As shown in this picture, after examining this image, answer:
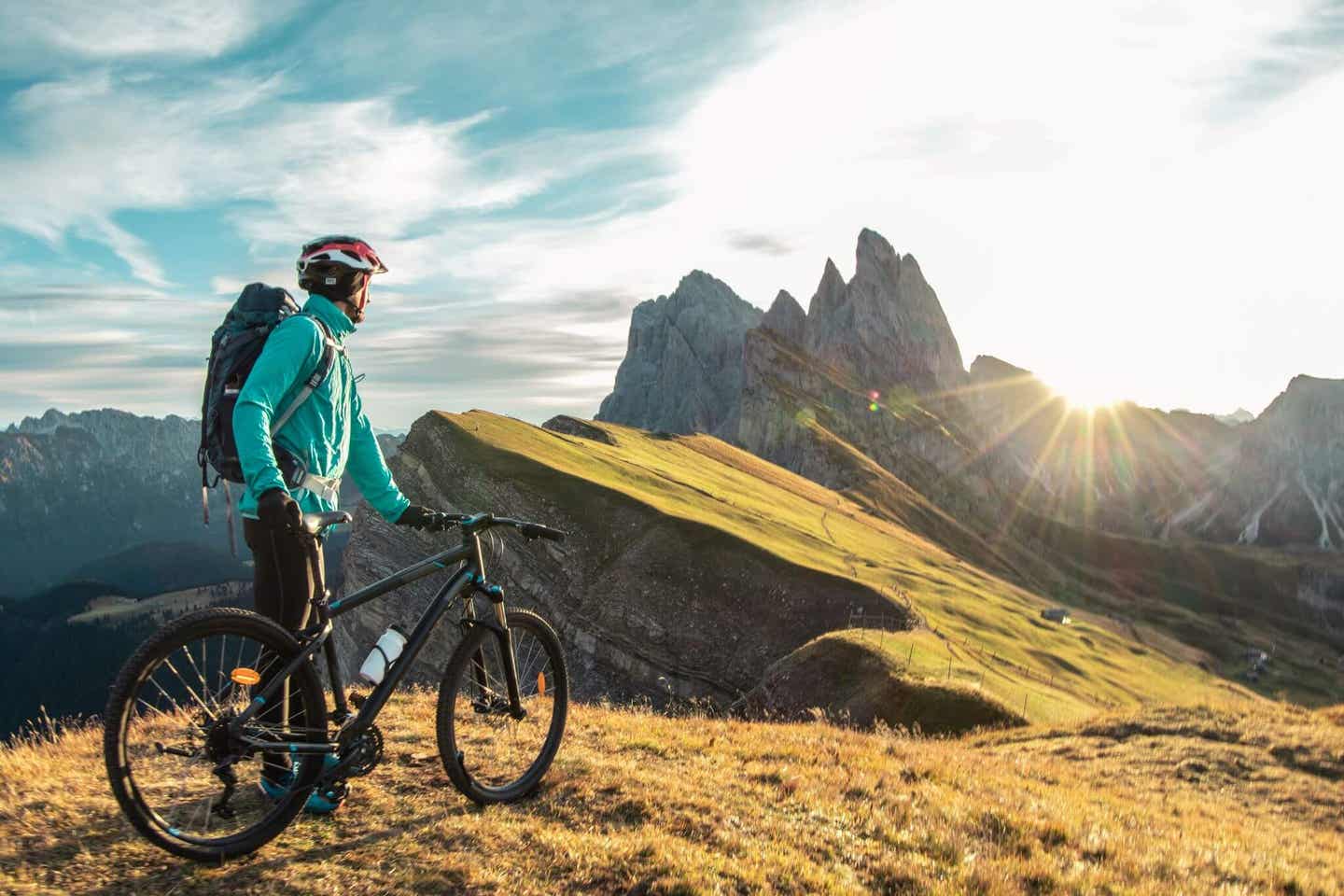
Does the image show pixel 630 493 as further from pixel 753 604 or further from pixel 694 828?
pixel 694 828

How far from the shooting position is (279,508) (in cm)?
558

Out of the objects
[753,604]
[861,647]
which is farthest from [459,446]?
[861,647]

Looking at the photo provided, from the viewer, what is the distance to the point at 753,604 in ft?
186

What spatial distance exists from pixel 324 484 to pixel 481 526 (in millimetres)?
1486

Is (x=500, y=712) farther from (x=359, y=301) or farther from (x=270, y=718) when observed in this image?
(x=359, y=301)

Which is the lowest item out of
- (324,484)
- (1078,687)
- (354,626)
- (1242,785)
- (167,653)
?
(1078,687)

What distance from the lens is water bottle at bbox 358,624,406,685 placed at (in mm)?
6445

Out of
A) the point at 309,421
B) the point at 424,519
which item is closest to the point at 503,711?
the point at 424,519

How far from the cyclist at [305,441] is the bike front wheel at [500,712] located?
117cm

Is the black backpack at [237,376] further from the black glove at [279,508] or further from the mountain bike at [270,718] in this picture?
the mountain bike at [270,718]

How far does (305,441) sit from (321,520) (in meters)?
0.86

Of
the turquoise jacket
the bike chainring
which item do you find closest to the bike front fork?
the bike chainring

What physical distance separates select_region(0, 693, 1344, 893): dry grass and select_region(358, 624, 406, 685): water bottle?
131 cm

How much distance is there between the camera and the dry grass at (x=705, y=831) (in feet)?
18.8
